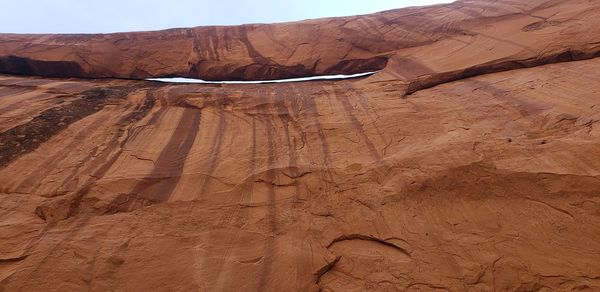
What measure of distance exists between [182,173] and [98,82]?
187 inches

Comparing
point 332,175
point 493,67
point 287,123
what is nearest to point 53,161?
point 287,123

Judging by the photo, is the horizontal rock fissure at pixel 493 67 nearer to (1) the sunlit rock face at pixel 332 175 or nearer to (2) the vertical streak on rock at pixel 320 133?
(1) the sunlit rock face at pixel 332 175

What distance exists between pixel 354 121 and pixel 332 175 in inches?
57.8

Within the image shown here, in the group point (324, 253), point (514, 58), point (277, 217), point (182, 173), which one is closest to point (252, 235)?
point (277, 217)

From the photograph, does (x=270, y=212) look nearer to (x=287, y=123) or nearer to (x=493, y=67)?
(x=287, y=123)

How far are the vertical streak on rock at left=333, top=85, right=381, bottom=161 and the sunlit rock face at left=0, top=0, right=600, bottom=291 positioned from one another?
0.04 meters

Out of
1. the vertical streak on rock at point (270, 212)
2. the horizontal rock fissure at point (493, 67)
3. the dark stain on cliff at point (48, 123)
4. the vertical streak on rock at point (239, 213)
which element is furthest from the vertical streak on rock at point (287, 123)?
the dark stain on cliff at point (48, 123)

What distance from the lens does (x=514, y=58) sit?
693 centimetres

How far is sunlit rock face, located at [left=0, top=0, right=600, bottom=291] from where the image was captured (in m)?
3.92

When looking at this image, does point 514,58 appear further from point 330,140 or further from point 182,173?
point 182,173

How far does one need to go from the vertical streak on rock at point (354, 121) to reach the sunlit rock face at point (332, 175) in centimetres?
4

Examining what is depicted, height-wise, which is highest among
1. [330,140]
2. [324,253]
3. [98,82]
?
[98,82]

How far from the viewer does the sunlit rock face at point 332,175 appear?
154 inches

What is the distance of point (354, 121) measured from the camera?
21.1 feet
